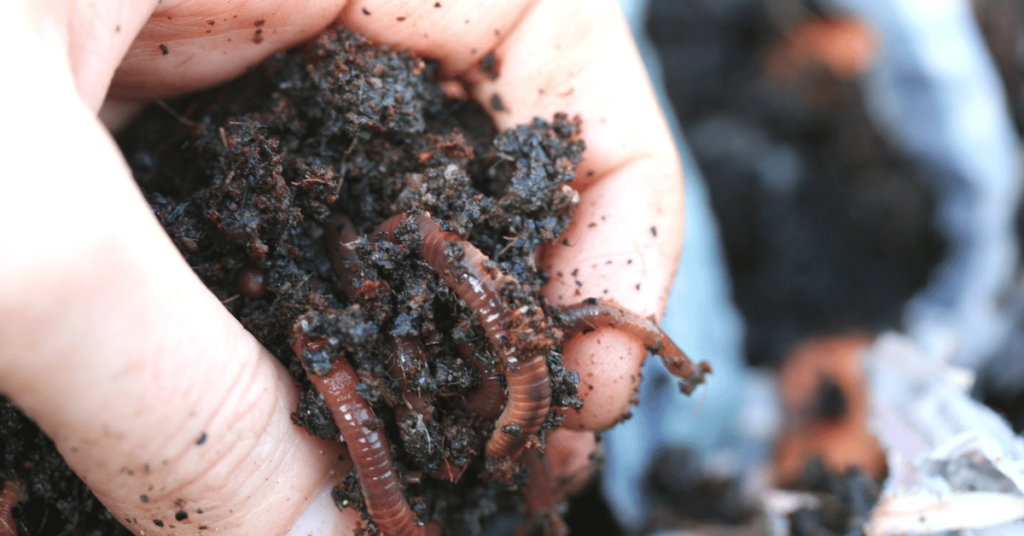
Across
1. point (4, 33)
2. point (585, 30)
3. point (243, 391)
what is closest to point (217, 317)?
point (243, 391)

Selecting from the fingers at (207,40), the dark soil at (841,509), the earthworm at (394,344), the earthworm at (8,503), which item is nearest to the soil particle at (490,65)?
the fingers at (207,40)

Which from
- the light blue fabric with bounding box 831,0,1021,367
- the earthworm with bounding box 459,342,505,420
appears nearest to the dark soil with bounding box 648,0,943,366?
the light blue fabric with bounding box 831,0,1021,367

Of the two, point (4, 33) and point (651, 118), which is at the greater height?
point (4, 33)

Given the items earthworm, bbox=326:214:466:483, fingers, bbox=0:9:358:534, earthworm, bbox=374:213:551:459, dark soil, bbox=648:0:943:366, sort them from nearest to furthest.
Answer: fingers, bbox=0:9:358:534
earthworm, bbox=374:213:551:459
earthworm, bbox=326:214:466:483
dark soil, bbox=648:0:943:366

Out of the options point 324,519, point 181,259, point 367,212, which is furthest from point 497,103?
point 324,519

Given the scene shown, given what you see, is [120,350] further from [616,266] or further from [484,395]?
[616,266]

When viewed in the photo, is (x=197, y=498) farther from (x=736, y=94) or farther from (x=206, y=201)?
(x=736, y=94)

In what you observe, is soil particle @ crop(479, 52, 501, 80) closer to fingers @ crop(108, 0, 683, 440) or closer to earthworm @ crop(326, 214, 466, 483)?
fingers @ crop(108, 0, 683, 440)
